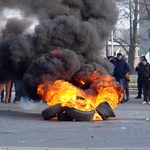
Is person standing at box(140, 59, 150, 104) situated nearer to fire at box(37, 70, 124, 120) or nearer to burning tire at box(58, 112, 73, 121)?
fire at box(37, 70, 124, 120)

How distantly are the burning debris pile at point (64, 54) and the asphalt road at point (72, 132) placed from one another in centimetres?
63

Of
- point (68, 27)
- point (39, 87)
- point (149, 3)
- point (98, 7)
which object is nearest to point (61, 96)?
point (39, 87)

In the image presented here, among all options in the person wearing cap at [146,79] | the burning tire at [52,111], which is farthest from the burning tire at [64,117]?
the person wearing cap at [146,79]

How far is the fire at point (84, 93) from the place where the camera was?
1411 cm

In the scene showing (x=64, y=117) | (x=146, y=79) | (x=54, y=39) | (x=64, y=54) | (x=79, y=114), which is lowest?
(x=64, y=117)

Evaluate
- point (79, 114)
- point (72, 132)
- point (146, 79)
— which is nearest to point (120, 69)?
point (146, 79)

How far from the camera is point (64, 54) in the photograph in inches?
587

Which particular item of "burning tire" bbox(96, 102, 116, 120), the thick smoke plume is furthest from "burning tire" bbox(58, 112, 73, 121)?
the thick smoke plume

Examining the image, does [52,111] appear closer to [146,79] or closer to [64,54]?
[64,54]

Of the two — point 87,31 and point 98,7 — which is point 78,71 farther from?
point 98,7

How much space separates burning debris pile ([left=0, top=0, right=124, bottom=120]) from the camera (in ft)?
Result: 47.8

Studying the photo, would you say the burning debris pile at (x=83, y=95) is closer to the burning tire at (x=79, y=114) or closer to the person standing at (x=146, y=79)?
the burning tire at (x=79, y=114)

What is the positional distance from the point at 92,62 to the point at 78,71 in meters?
0.75

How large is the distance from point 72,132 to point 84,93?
238 centimetres
